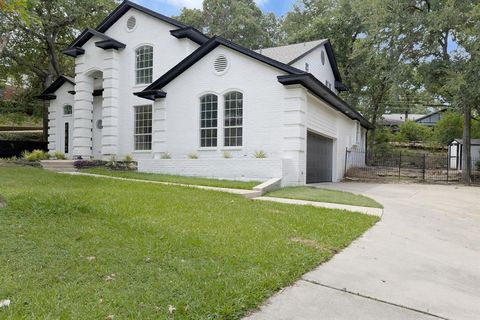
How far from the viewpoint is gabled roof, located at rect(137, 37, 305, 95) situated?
1339 cm

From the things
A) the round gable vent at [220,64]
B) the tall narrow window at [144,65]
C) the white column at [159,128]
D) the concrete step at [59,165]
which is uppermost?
the tall narrow window at [144,65]

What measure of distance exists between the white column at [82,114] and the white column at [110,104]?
149cm

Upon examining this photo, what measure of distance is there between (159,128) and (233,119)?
12.6ft

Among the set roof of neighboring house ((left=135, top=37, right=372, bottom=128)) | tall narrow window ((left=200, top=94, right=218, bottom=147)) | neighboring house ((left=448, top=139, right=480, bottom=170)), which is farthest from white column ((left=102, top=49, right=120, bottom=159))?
neighboring house ((left=448, top=139, right=480, bottom=170))

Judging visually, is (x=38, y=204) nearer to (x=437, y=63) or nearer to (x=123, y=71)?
(x=123, y=71)

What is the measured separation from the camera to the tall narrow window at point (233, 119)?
14730mm

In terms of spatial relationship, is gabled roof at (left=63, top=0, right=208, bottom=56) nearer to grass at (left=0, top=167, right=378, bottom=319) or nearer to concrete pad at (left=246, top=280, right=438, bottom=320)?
grass at (left=0, top=167, right=378, bottom=319)

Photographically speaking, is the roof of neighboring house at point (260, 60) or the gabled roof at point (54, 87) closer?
the roof of neighboring house at point (260, 60)

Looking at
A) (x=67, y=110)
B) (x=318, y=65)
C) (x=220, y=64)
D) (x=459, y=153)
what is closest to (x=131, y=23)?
(x=67, y=110)

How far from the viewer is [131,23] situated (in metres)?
19.7

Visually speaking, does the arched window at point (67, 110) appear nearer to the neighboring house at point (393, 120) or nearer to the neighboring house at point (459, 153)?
the neighboring house at point (459, 153)

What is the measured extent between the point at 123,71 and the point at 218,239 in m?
16.9

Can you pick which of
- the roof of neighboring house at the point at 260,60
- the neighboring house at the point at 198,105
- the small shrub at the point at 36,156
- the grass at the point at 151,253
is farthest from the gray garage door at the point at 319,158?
the small shrub at the point at 36,156

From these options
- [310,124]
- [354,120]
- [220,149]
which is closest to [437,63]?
[354,120]
